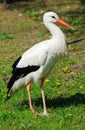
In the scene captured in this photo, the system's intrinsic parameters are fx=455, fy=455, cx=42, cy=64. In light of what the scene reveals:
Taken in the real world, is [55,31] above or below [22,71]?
above

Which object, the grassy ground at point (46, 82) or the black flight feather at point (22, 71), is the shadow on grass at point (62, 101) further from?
the black flight feather at point (22, 71)

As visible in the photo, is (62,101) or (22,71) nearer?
(22,71)

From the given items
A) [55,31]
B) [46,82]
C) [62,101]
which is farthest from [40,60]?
[46,82]

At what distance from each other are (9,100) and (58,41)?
1676mm

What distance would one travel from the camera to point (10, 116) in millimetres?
7566

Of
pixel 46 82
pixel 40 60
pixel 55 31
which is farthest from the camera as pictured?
pixel 46 82

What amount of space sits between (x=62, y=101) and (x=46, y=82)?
3.77ft

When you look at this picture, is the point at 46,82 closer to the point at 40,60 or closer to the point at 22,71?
the point at 22,71

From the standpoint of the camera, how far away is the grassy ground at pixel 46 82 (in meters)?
7.38

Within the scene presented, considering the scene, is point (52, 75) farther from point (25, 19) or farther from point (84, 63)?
point (25, 19)

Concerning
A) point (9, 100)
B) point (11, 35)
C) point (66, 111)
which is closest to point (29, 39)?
point (11, 35)

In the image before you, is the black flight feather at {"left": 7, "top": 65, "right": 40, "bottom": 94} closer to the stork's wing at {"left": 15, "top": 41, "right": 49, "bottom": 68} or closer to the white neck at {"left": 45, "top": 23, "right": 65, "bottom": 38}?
the stork's wing at {"left": 15, "top": 41, "right": 49, "bottom": 68}

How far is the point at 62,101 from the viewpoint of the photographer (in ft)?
27.4

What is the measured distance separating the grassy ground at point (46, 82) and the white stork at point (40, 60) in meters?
0.33
